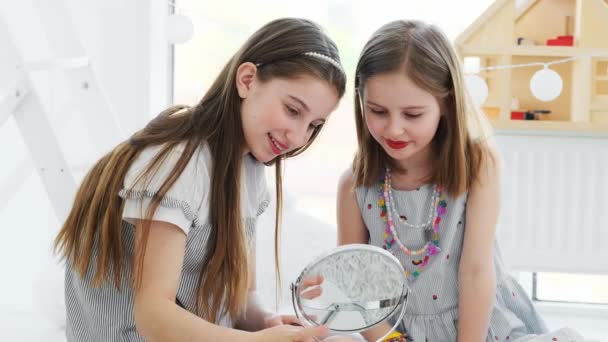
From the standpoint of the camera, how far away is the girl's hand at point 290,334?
107cm

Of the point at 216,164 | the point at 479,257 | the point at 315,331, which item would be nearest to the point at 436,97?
the point at 479,257

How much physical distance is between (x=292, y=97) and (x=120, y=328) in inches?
19.3

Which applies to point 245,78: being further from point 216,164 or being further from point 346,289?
point 346,289

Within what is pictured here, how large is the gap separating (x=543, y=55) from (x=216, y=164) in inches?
59.9

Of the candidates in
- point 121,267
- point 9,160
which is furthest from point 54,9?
point 121,267

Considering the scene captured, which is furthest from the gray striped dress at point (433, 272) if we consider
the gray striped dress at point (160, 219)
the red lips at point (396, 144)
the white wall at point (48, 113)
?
the white wall at point (48, 113)

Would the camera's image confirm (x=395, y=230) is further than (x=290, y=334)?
Yes

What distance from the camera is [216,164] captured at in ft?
4.07

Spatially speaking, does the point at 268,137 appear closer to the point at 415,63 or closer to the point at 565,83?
the point at 415,63

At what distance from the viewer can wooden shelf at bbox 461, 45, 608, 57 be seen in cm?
237

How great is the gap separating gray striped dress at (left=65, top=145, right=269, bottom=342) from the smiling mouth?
10 cm

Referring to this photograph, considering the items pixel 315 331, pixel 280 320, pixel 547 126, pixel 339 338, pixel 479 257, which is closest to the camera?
pixel 315 331

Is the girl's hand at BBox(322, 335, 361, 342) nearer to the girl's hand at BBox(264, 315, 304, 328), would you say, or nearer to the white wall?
the girl's hand at BBox(264, 315, 304, 328)

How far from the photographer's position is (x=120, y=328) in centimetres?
130
